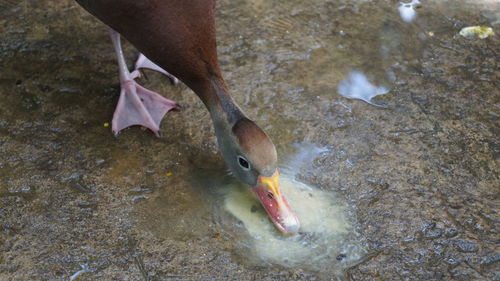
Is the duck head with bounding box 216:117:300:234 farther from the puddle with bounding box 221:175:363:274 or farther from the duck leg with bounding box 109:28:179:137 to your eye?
the duck leg with bounding box 109:28:179:137

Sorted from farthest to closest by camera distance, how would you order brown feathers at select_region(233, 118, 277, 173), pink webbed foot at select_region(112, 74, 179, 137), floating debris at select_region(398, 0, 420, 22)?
1. floating debris at select_region(398, 0, 420, 22)
2. pink webbed foot at select_region(112, 74, 179, 137)
3. brown feathers at select_region(233, 118, 277, 173)

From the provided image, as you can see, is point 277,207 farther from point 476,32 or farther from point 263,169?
point 476,32

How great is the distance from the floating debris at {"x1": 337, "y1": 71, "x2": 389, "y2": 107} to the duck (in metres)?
0.86

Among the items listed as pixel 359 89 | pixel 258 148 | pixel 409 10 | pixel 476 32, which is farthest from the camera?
pixel 409 10

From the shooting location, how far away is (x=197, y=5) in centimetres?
280

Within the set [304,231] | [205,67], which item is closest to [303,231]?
[304,231]

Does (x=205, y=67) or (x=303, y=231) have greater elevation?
(x=205, y=67)

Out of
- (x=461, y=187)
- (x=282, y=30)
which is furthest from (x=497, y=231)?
(x=282, y=30)

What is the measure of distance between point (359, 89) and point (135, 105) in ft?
4.58

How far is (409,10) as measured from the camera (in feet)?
A: 13.6

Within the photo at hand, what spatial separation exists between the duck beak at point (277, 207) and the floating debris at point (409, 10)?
201 cm

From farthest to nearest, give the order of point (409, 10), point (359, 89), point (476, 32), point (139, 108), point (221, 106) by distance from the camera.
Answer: point (409, 10) < point (476, 32) < point (359, 89) < point (139, 108) < point (221, 106)

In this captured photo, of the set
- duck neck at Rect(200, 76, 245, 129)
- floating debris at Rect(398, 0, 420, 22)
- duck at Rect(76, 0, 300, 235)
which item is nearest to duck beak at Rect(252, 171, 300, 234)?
duck at Rect(76, 0, 300, 235)

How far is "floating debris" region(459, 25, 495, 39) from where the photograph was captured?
12.7 ft
